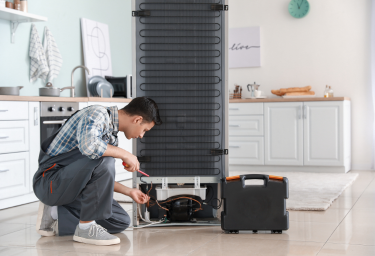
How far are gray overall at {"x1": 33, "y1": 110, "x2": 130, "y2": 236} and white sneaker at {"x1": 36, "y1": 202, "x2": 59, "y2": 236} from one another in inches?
4.8

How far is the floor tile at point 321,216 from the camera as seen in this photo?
8.48 feet

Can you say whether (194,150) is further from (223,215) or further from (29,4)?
(29,4)

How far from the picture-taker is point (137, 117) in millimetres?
2158

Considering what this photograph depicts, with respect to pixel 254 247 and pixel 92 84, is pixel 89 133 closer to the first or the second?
pixel 254 247

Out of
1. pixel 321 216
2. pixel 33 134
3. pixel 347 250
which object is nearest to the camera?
pixel 347 250

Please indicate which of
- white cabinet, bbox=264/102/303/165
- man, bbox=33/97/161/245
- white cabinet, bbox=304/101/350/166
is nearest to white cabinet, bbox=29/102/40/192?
man, bbox=33/97/161/245

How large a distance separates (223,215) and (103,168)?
2.15ft

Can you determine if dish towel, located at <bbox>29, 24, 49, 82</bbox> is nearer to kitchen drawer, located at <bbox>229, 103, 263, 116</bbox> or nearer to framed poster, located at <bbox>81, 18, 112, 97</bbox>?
framed poster, located at <bbox>81, 18, 112, 97</bbox>

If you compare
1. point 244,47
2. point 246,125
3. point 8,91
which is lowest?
point 246,125

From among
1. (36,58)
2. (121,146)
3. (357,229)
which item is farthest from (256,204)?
(36,58)

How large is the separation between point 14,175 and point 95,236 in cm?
127

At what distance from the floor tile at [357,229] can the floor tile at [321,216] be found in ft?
0.15

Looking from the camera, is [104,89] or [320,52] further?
[320,52]

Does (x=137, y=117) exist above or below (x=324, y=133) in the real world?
above
